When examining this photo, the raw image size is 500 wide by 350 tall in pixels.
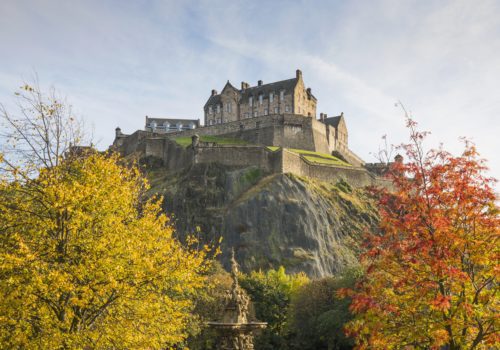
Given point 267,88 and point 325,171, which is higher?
point 267,88

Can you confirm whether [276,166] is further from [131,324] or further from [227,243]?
[131,324]

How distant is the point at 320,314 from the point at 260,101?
55581mm

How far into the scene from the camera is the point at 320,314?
36.3 metres

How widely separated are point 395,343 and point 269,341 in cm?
2979

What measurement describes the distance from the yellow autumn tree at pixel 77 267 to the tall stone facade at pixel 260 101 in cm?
6934

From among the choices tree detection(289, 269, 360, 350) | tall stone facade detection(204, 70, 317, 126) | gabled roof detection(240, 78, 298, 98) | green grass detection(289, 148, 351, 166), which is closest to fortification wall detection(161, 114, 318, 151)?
green grass detection(289, 148, 351, 166)

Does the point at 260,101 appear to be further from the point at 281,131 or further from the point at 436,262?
the point at 436,262

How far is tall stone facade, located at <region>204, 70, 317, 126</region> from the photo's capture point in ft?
278

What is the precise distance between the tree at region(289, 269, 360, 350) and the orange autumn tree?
2096 cm

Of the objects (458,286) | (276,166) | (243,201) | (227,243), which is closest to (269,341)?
(227,243)

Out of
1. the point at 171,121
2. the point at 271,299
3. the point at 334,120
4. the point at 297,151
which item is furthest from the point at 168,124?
the point at 271,299

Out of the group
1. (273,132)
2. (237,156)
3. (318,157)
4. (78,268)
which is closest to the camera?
(78,268)

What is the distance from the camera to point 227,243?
5444 cm

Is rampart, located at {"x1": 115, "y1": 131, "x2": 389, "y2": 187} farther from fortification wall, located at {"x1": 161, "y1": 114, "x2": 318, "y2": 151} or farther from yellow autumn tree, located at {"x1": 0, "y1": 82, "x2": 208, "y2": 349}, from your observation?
yellow autumn tree, located at {"x1": 0, "y1": 82, "x2": 208, "y2": 349}
